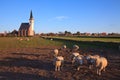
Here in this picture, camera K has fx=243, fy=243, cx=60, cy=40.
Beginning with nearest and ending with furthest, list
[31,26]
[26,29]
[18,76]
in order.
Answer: [18,76]
[26,29]
[31,26]

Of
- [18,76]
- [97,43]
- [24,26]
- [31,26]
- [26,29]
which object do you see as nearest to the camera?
[18,76]

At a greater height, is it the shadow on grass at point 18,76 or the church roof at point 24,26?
the church roof at point 24,26

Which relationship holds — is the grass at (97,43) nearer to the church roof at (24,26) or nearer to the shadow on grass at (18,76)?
the shadow on grass at (18,76)

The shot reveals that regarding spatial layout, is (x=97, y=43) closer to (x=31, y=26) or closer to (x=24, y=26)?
(x=24, y=26)

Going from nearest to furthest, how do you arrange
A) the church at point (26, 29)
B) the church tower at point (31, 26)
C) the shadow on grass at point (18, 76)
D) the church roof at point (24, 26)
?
1. the shadow on grass at point (18, 76)
2. the church at point (26, 29)
3. the church tower at point (31, 26)
4. the church roof at point (24, 26)

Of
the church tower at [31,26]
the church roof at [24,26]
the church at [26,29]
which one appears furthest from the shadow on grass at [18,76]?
the church roof at [24,26]

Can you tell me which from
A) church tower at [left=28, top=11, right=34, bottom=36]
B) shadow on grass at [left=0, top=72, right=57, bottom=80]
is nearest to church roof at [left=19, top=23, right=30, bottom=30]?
church tower at [left=28, top=11, right=34, bottom=36]

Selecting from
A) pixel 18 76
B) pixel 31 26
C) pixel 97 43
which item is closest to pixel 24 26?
pixel 31 26

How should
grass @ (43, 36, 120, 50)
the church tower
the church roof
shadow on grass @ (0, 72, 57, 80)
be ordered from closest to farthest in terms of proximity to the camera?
shadow on grass @ (0, 72, 57, 80) < grass @ (43, 36, 120, 50) < the church tower < the church roof

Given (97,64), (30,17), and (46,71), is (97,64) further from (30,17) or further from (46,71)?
(30,17)

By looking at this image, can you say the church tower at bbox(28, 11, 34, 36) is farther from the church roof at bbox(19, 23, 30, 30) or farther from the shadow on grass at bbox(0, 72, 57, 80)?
the shadow on grass at bbox(0, 72, 57, 80)

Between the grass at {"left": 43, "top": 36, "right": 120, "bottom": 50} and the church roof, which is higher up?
the church roof

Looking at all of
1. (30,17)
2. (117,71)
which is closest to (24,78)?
(117,71)

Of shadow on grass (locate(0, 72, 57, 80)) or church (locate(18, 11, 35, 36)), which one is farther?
church (locate(18, 11, 35, 36))
